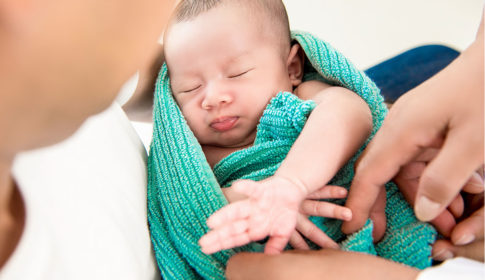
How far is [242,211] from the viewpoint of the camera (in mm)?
476

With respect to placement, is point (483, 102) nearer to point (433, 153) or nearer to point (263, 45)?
point (433, 153)

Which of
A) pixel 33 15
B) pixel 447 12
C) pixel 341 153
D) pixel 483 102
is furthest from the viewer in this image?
pixel 447 12

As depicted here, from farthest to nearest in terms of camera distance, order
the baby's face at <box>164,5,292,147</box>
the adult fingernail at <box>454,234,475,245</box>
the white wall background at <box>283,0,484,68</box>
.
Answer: the white wall background at <box>283,0,484,68</box> → the baby's face at <box>164,5,292,147</box> → the adult fingernail at <box>454,234,475,245</box>

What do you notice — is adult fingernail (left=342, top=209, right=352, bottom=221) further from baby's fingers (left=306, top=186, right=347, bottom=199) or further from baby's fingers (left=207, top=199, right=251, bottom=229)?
baby's fingers (left=207, top=199, right=251, bottom=229)

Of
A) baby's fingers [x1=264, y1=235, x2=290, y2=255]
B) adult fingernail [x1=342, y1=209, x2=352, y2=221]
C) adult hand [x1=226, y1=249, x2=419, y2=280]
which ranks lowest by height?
adult hand [x1=226, y1=249, x2=419, y2=280]

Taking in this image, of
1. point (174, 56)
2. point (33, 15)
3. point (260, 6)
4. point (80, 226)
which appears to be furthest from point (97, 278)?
point (260, 6)

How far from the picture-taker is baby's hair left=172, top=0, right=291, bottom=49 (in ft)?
2.78

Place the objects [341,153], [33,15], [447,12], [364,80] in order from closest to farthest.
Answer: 1. [33,15]
2. [341,153]
3. [364,80]
4. [447,12]

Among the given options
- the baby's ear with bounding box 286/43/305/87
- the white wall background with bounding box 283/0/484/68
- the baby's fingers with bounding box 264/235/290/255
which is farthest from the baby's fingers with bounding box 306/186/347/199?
the white wall background with bounding box 283/0/484/68

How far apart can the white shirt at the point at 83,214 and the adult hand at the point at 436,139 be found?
0.34 m

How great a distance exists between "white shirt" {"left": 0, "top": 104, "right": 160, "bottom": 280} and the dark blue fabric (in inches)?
39.4

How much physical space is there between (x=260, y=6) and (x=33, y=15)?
0.69 metres

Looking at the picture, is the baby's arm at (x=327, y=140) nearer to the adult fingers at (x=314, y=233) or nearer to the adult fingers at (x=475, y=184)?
the adult fingers at (x=314, y=233)

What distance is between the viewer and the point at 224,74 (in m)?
0.81
